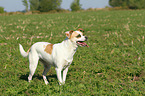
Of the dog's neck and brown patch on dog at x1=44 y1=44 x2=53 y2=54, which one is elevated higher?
the dog's neck

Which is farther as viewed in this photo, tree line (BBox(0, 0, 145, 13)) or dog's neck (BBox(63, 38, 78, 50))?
tree line (BBox(0, 0, 145, 13))

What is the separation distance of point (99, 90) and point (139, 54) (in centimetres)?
466

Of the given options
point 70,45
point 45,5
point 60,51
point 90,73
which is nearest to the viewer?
point 70,45

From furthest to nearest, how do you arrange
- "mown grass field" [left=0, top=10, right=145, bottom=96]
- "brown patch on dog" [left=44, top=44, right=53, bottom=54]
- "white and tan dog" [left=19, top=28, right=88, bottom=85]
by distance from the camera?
"mown grass field" [left=0, top=10, right=145, bottom=96] < "brown patch on dog" [left=44, top=44, right=53, bottom=54] < "white and tan dog" [left=19, top=28, right=88, bottom=85]

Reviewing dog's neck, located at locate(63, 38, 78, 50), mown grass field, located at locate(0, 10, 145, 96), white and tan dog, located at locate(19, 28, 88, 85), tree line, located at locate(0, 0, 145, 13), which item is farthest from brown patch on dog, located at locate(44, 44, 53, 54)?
tree line, located at locate(0, 0, 145, 13)

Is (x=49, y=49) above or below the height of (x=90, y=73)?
above

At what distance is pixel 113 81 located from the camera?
6.04 metres

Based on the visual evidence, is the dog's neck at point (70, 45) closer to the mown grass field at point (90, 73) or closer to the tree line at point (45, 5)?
the mown grass field at point (90, 73)

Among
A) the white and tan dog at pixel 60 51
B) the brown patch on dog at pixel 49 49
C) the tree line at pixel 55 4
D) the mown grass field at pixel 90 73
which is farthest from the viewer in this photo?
the tree line at pixel 55 4

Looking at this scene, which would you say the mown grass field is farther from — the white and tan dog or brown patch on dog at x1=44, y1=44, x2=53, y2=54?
brown patch on dog at x1=44, y1=44, x2=53, y2=54

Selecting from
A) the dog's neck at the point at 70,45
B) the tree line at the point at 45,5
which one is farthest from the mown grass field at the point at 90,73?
the tree line at the point at 45,5

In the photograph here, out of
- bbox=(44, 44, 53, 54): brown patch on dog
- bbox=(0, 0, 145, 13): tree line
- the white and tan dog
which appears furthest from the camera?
bbox=(0, 0, 145, 13): tree line

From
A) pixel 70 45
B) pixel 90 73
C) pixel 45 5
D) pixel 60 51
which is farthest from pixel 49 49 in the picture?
pixel 45 5

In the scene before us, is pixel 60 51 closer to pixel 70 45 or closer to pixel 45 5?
pixel 70 45
